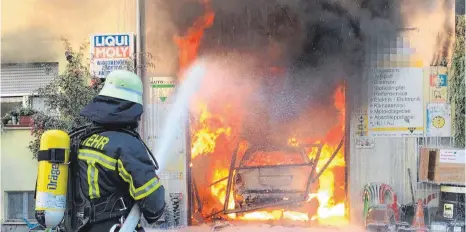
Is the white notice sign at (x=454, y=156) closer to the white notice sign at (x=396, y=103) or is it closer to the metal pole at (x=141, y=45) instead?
the white notice sign at (x=396, y=103)

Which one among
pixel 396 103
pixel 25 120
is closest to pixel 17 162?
pixel 25 120

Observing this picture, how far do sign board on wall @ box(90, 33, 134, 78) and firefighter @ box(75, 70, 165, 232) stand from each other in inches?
162

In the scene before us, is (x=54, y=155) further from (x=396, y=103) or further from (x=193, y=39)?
(x=396, y=103)

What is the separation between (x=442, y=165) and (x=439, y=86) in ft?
3.82

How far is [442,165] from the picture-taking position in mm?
6422

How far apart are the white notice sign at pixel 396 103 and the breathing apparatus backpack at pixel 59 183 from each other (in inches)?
189

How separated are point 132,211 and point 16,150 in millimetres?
4944

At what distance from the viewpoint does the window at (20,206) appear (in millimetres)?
6930

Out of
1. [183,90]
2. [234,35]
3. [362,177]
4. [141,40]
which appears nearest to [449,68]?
[362,177]

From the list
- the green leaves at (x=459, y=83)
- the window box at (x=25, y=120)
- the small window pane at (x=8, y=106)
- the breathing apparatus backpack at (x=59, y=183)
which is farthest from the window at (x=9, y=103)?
the green leaves at (x=459, y=83)

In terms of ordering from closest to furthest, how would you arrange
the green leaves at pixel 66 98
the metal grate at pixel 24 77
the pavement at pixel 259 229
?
the green leaves at pixel 66 98
the pavement at pixel 259 229
the metal grate at pixel 24 77

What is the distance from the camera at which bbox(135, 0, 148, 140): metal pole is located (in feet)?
22.1

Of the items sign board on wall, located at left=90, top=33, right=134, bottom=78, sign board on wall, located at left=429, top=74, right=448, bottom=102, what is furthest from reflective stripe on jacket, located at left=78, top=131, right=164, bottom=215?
sign board on wall, located at left=429, top=74, right=448, bottom=102

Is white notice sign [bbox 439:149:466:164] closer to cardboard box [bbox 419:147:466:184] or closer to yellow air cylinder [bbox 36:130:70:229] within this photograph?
cardboard box [bbox 419:147:466:184]
